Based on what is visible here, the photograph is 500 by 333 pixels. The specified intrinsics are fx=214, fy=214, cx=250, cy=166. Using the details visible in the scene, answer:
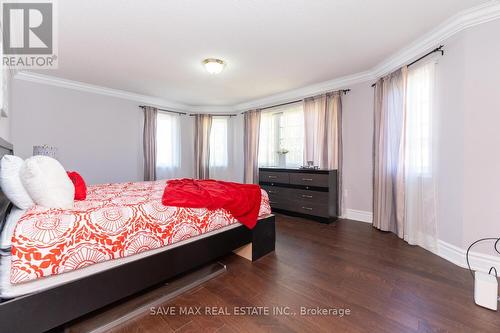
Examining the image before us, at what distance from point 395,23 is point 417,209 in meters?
2.18

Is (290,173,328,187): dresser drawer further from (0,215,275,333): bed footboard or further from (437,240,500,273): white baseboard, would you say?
(0,215,275,333): bed footboard

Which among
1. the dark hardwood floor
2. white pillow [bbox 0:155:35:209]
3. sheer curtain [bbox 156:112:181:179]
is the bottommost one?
the dark hardwood floor

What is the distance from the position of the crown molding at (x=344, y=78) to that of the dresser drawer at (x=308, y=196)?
1.97 meters

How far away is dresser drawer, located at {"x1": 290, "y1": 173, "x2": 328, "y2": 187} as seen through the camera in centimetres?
364

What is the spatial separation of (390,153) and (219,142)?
3.99 meters

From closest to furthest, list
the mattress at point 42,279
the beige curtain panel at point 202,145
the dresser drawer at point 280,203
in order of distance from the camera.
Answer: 1. the mattress at point 42,279
2. the dresser drawer at point 280,203
3. the beige curtain panel at point 202,145

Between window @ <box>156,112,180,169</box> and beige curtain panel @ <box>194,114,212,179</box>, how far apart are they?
47 cm

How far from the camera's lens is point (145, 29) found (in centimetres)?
234

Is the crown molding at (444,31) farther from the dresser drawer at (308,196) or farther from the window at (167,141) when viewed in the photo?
the window at (167,141)

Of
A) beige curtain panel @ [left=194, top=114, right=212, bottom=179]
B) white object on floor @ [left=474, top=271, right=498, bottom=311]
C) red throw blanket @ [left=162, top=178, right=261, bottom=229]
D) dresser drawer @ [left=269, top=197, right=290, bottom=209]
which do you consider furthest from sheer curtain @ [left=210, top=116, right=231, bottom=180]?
white object on floor @ [left=474, top=271, right=498, bottom=311]

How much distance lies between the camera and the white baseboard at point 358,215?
11.8 ft

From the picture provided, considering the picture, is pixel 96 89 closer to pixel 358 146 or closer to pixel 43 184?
pixel 43 184

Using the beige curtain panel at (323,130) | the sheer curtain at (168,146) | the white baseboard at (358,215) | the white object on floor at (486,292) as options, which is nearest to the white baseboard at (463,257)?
the white object on floor at (486,292)

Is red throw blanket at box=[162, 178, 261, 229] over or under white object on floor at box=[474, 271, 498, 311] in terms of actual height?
over
